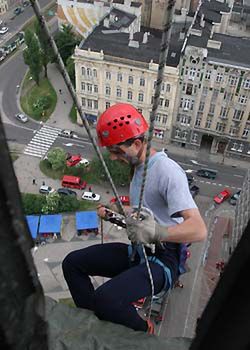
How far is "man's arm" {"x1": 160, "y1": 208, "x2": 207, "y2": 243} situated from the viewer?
12.3ft

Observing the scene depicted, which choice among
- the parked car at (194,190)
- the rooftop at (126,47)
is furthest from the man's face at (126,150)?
the parked car at (194,190)

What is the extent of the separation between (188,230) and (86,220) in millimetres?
16288

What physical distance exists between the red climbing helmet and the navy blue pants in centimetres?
129

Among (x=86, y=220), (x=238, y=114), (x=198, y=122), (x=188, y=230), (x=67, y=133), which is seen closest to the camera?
(x=188, y=230)

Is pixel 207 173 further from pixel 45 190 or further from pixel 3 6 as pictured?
pixel 3 6

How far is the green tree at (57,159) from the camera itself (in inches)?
869

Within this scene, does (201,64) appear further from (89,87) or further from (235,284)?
(235,284)

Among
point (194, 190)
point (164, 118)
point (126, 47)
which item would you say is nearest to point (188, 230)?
point (194, 190)

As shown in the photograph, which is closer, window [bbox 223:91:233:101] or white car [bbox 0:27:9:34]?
window [bbox 223:91:233:101]

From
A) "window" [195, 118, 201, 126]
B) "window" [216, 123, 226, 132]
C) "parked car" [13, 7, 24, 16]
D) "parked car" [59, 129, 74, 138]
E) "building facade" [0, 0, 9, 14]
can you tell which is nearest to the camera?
"window" [216, 123, 226, 132]

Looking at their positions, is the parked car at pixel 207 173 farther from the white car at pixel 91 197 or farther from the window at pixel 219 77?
the white car at pixel 91 197

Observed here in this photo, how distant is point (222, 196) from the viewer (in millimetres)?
21844

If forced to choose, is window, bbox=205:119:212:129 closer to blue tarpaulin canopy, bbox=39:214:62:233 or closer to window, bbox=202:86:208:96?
window, bbox=202:86:208:96

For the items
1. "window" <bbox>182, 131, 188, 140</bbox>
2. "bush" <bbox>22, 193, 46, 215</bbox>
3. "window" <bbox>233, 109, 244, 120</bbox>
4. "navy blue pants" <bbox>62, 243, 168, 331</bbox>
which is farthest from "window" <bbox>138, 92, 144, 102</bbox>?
"navy blue pants" <bbox>62, 243, 168, 331</bbox>
